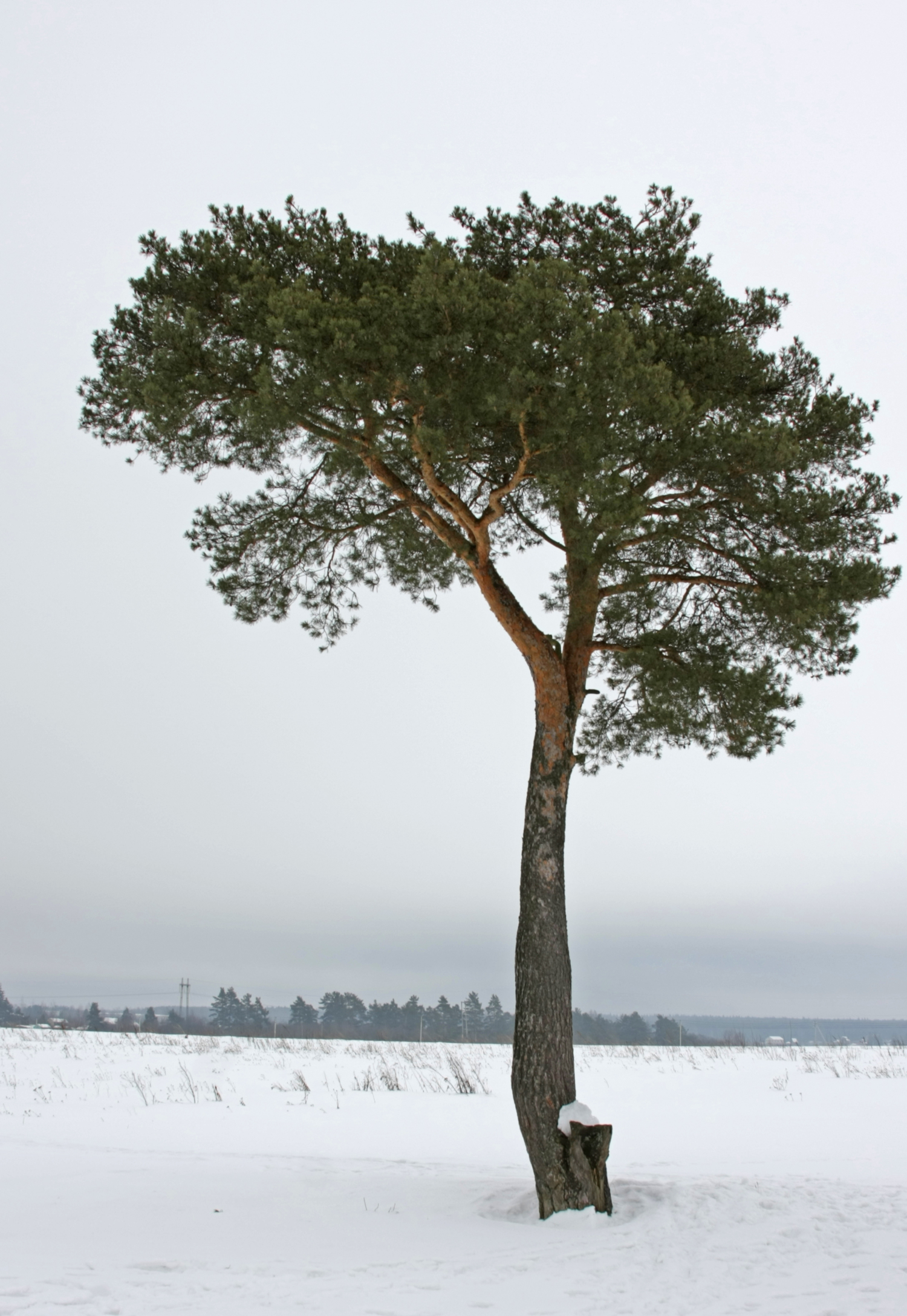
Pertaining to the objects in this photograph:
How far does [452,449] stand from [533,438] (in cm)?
71

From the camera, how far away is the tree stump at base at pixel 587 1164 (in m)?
7.29

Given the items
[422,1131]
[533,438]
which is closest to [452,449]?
[533,438]

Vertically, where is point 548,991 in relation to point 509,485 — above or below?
below

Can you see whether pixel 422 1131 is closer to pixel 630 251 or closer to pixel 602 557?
pixel 602 557

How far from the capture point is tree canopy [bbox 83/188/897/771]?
7.06m

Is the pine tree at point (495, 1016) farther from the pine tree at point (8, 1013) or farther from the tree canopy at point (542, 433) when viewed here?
the tree canopy at point (542, 433)

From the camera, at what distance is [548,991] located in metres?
7.89

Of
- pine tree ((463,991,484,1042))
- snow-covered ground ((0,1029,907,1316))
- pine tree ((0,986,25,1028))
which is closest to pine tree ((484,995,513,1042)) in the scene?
pine tree ((463,991,484,1042))

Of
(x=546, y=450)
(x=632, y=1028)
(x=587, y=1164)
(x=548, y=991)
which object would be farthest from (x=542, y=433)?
(x=632, y=1028)

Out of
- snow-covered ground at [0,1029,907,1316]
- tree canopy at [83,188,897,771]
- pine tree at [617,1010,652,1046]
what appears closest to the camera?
snow-covered ground at [0,1029,907,1316]

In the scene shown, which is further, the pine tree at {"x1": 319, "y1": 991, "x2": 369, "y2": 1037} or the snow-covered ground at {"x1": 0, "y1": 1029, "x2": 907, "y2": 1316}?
the pine tree at {"x1": 319, "y1": 991, "x2": 369, "y2": 1037}

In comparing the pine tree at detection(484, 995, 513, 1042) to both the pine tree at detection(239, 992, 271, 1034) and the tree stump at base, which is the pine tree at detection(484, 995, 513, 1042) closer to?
the pine tree at detection(239, 992, 271, 1034)

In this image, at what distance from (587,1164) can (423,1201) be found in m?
1.50

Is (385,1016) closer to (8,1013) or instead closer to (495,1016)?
(495,1016)
